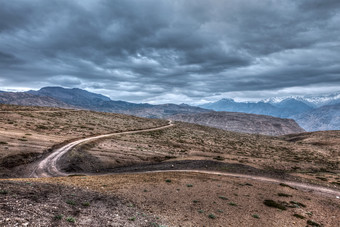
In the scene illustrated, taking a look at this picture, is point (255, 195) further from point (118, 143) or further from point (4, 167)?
point (4, 167)

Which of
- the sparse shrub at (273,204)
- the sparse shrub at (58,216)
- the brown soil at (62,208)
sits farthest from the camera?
the sparse shrub at (273,204)

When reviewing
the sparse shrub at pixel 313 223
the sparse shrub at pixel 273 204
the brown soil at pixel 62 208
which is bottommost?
the sparse shrub at pixel 313 223

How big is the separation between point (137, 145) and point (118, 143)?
17.5 ft

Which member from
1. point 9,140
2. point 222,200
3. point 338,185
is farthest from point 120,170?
point 338,185

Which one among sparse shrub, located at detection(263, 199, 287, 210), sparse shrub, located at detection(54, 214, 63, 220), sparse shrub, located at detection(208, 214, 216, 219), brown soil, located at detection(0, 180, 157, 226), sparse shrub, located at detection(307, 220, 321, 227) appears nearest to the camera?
brown soil, located at detection(0, 180, 157, 226)

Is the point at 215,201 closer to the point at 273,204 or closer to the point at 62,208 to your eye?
the point at 273,204

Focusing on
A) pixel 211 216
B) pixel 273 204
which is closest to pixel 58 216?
pixel 211 216

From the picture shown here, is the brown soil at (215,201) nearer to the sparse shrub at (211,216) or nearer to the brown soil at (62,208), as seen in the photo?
the sparse shrub at (211,216)

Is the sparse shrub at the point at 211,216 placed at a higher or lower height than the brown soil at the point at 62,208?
lower

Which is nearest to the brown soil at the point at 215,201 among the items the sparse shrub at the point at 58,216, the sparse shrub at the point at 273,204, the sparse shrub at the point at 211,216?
the sparse shrub at the point at 211,216

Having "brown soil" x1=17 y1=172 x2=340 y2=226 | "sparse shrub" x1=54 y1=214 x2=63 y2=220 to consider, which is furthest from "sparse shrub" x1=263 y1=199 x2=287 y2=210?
"sparse shrub" x1=54 y1=214 x2=63 y2=220

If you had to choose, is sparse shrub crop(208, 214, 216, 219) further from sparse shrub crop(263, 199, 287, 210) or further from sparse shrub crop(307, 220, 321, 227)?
sparse shrub crop(307, 220, 321, 227)

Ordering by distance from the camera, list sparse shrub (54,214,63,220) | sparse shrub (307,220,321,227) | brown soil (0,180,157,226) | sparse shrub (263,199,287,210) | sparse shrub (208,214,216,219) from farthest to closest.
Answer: sparse shrub (263,199,287,210) → sparse shrub (307,220,321,227) → sparse shrub (208,214,216,219) → sparse shrub (54,214,63,220) → brown soil (0,180,157,226)

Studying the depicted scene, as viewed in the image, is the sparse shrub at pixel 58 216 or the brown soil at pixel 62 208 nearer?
the brown soil at pixel 62 208
